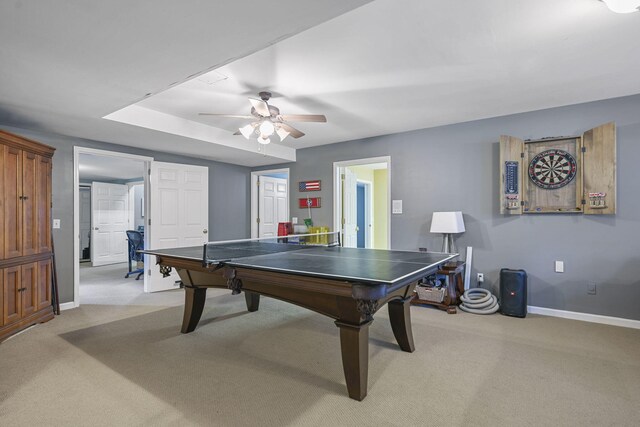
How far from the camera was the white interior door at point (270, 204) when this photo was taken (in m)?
6.41

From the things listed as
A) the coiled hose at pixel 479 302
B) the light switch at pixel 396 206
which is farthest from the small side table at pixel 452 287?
the light switch at pixel 396 206

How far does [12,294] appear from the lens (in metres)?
2.99

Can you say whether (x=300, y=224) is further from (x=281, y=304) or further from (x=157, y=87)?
(x=157, y=87)

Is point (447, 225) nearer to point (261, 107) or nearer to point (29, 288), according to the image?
point (261, 107)

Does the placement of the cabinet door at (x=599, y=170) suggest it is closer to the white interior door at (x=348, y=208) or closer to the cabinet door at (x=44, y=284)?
the white interior door at (x=348, y=208)

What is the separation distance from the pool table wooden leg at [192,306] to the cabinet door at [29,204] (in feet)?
5.58

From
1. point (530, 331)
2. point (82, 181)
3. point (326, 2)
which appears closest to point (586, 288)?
point (530, 331)

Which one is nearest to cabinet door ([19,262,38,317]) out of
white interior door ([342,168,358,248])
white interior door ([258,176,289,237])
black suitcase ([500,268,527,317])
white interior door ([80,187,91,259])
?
white interior door ([258,176,289,237])

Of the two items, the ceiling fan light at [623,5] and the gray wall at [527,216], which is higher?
the ceiling fan light at [623,5]

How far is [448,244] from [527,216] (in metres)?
0.91

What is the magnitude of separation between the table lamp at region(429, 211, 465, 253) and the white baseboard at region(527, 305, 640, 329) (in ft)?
3.64

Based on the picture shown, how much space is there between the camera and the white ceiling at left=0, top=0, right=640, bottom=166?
1718mm

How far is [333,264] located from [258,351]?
1.08 metres

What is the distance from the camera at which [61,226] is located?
3924 millimetres
